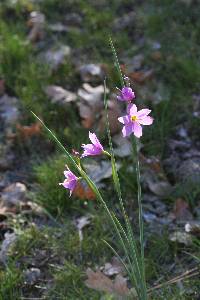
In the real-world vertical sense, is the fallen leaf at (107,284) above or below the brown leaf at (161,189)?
above

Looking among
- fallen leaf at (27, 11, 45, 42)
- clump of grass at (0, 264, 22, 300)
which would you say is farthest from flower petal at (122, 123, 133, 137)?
fallen leaf at (27, 11, 45, 42)


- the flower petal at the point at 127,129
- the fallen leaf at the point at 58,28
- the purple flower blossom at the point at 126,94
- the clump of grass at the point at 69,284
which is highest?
the purple flower blossom at the point at 126,94

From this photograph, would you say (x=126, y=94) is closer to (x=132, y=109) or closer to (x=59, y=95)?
(x=132, y=109)

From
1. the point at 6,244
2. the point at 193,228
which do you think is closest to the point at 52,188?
the point at 6,244

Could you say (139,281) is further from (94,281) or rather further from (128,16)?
(128,16)

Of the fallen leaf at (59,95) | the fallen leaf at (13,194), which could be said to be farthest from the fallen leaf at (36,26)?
the fallen leaf at (13,194)

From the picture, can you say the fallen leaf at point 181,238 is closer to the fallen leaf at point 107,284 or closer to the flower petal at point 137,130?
the fallen leaf at point 107,284

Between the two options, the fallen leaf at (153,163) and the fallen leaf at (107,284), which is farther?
the fallen leaf at (153,163)
